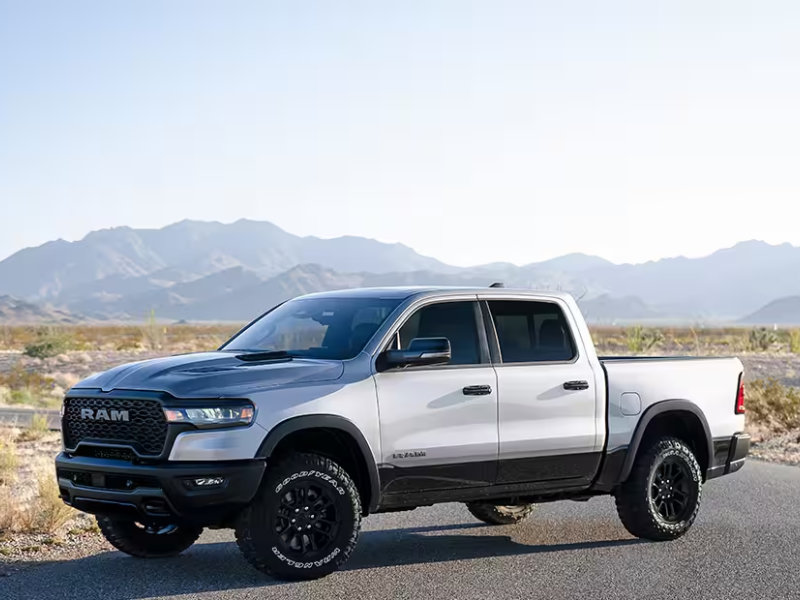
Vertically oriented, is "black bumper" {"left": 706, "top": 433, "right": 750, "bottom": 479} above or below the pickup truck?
below

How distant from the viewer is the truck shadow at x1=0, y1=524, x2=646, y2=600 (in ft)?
26.4

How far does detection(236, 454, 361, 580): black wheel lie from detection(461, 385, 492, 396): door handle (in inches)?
45.5

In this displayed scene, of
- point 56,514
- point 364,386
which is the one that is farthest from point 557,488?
point 56,514

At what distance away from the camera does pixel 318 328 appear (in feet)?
29.9

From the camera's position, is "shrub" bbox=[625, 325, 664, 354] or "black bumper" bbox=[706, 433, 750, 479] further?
"shrub" bbox=[625, 325, 664, 354]

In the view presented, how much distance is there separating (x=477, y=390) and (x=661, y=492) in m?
2.25

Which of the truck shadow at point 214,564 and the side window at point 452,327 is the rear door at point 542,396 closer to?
the side window at point 452,327

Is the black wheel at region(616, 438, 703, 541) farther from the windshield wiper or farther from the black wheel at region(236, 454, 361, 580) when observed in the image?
the windshield wiper

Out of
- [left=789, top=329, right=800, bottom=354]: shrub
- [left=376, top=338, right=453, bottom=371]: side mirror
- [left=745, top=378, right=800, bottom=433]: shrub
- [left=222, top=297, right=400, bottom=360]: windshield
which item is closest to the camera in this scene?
[left=376, top=338, right=453, bottom=371]: side mirror

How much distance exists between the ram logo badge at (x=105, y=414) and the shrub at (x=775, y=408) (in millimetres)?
14976

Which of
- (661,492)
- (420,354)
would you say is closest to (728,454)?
(661,492)

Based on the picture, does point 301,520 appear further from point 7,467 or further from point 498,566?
point 7,467

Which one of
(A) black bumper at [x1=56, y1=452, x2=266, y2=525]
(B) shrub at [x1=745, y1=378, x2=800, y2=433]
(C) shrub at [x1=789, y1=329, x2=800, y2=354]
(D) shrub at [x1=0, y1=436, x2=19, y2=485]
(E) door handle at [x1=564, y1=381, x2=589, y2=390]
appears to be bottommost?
(C) shrub at [x1=789, y1=329, x2=800, y2=354]

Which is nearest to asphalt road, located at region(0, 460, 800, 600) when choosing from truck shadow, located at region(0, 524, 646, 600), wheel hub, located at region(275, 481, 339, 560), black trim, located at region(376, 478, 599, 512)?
truck shadow, located at region(0, 524, 646, 600)
